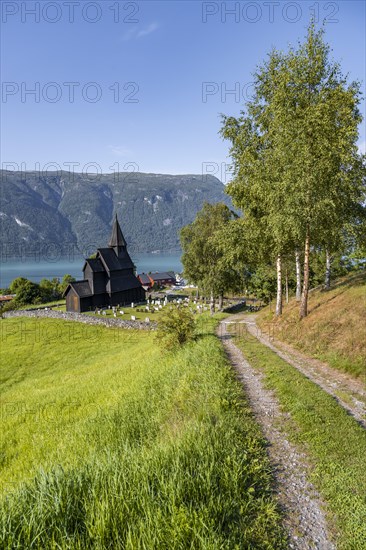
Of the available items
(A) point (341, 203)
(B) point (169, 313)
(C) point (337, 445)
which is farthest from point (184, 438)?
(A) point (341, 203)

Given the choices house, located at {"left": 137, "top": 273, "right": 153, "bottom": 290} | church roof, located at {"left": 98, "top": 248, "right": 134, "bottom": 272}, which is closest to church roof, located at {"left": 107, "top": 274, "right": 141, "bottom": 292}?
church roof, located at {"left": 98, "top": 248, "right": 134, "bottom": 272}

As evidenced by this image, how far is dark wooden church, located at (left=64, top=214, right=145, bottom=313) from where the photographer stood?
164ft

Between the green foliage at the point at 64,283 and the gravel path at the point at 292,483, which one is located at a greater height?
the gravel path at the point at 292,483

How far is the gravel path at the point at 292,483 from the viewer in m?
4.63

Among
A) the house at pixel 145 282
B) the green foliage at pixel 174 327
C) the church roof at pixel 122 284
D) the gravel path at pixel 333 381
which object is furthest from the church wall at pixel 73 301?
the house at pixel 145 282

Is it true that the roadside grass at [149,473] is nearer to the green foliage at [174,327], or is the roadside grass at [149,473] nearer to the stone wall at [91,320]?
the green foliage at [174,327]

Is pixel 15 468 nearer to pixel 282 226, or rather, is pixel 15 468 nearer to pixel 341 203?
pixel 282 226

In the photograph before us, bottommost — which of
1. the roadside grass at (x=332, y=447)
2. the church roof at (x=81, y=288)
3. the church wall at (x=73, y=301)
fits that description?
the church wall at (x=73, y=301)

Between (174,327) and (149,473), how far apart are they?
12178 mm

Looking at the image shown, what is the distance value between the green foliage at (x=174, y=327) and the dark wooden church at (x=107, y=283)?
34788 millimetres

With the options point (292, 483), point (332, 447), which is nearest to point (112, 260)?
point (332, 447)

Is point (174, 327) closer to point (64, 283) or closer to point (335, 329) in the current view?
point (335, 329)

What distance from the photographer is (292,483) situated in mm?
5801

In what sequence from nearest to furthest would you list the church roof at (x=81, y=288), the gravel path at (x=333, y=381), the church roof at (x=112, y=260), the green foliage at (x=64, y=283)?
1. the gravel path at (x=333, y=381)
2. the church roof at (x=81, y=288)
3. the church roof at (x=112, y=260)
4. the green foliage at (x=64, y=283)
